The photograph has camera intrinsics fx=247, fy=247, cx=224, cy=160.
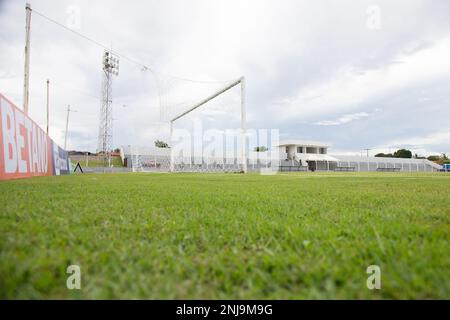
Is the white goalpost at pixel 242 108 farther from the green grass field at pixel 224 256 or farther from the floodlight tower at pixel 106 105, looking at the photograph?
the green grass field at pixel 224 256

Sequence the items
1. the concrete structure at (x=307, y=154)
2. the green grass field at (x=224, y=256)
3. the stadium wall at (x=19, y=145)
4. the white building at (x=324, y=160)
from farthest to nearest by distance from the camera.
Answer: the white building at (x=324, y=160)
the concrete structure at (x=307, y=154)
the stadium wall at (x=19, y=145)
the green grass field at (x=224, y=256)

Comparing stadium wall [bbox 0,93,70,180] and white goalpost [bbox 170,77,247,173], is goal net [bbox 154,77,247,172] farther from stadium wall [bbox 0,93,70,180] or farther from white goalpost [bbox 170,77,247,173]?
stadium wall [bbox 0,93,70,180]

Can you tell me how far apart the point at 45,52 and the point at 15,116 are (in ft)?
24.7

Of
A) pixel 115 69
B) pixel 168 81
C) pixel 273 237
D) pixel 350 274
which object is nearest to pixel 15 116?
pixel 273 237

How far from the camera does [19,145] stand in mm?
7930

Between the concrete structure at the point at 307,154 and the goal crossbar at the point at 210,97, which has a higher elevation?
the goal crossbar at the point at 210,97

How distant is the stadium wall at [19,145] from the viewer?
678 centimetres

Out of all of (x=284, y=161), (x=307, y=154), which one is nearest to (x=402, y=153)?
(x=307, y=154)

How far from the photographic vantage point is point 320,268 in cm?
104

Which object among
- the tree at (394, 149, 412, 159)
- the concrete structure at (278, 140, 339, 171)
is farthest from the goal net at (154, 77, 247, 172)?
the tree at (394, 149, 412, 159)

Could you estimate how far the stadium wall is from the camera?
Result: 267 inches

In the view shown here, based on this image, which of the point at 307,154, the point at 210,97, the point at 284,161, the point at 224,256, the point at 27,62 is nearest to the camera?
the point at 224,256

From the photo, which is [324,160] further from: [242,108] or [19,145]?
[19,145]

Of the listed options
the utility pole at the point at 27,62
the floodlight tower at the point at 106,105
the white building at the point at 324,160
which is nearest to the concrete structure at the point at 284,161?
the white building at the point at 324,160
